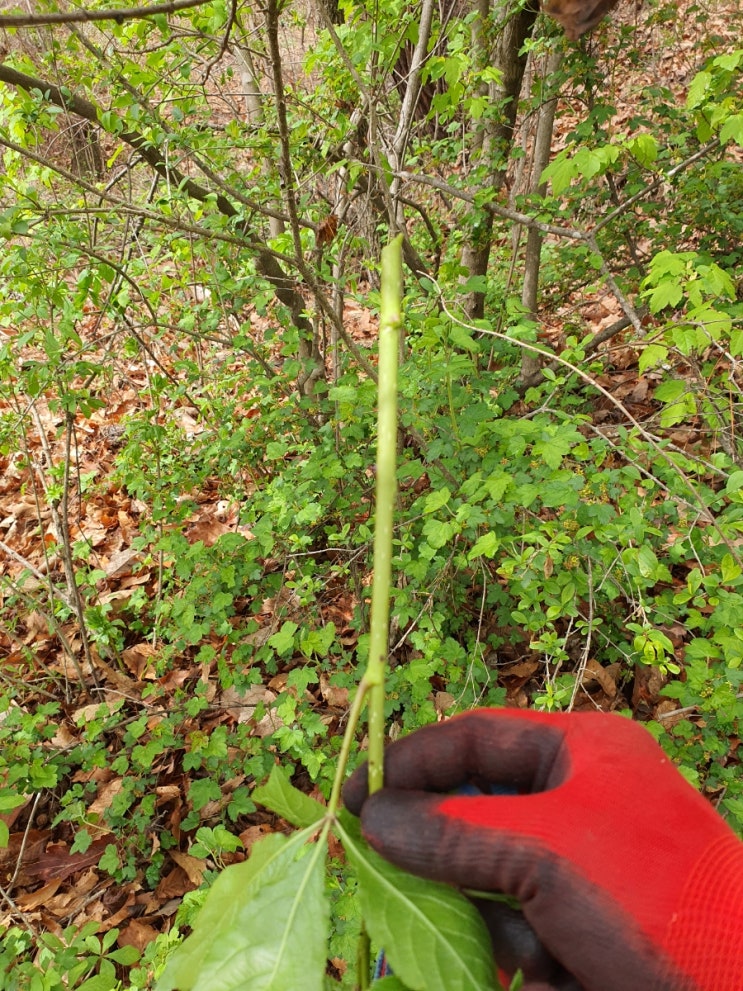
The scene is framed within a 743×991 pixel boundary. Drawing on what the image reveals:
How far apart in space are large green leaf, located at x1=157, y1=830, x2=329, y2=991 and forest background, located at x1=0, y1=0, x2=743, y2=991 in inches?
32.7

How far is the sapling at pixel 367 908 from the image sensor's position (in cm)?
76

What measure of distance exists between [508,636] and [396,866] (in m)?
2.21

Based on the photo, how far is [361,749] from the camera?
8.97ft

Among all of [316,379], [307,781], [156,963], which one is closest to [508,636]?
[307,781]

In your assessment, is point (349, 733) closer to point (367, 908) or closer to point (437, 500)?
point (367, 908)

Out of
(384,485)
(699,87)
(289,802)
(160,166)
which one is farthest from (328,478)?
(699,87)

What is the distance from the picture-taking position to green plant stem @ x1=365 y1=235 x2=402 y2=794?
0.80 meters

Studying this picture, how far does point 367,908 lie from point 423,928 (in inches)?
3.1

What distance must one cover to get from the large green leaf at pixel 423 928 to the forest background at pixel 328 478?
89cm

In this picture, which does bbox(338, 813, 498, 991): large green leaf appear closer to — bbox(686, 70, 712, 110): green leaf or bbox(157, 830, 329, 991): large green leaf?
bbox(157, 830, 329, 991): large green leaf

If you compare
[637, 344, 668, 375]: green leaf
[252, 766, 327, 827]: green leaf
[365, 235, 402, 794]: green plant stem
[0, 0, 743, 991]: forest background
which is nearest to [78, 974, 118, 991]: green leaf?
[0, 0, 743, 991]: forest background

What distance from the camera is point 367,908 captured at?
32.1 inches

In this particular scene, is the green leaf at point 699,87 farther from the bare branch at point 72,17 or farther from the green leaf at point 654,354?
the bare branch at point 72,17

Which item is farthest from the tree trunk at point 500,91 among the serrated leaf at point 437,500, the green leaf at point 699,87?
the serrated leaf at point 437,500
